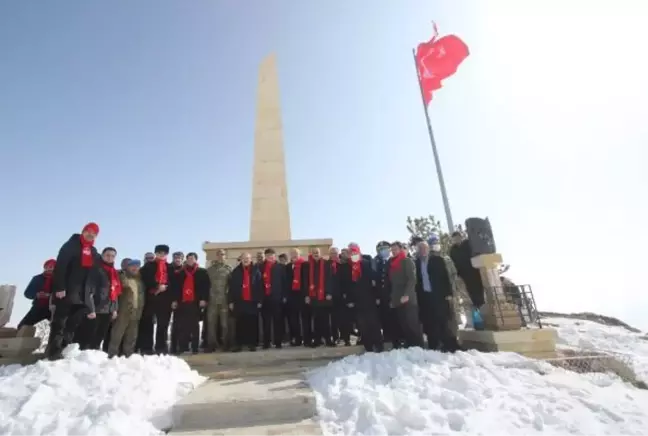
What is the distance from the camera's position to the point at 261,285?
20.0 feet

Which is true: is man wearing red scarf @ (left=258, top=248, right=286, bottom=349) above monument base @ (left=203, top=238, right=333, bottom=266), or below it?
below

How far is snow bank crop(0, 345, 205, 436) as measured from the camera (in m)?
2.89

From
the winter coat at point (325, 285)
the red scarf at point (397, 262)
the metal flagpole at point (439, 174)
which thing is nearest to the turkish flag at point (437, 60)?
the metal flagpole at point (439, 174)

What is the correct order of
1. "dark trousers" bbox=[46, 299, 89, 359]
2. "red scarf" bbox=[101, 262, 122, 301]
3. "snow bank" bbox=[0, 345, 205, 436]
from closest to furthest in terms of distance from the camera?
"snow bank" bbox=[0, 345, 205, 436] < "dark trousers" bbox=[46, 299, 89, 359] < "red scarf" bbox=[101, 262, 122, 301]

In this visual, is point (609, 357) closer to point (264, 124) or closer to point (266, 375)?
point (266, 375)

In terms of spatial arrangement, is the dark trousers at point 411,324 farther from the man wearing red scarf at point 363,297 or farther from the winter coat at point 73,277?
the winter coat at point 73,277

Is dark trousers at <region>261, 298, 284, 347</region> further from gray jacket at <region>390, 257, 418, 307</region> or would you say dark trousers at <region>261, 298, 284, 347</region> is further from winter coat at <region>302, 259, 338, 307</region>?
gray jacket at <region>390, 257, 418, 307</region>

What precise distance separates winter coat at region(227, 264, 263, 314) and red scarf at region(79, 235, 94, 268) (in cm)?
213

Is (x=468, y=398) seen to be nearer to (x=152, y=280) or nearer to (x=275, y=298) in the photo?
(x=275, y=298)

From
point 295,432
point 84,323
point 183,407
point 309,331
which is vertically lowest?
point 295,432

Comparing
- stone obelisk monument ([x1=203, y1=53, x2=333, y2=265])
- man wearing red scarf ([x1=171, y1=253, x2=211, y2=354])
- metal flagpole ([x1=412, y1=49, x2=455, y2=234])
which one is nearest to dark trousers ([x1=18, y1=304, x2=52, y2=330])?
man wearing red scarf ([x1=171, y1=253, x2=211, y2=354])

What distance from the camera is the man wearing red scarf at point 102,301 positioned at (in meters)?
4.86

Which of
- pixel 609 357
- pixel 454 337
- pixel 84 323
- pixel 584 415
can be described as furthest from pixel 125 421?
pixel 609 357

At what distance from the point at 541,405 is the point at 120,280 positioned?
569cm
